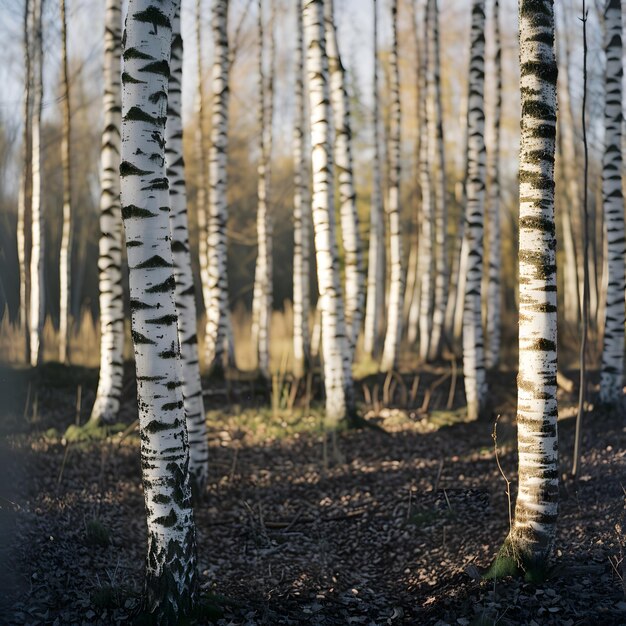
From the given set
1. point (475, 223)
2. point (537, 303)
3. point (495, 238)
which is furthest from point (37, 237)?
point (537, 303)

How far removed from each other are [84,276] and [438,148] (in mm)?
16512

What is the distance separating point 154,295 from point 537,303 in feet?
8.39

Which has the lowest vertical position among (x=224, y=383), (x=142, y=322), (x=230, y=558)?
(x=230, y=558)

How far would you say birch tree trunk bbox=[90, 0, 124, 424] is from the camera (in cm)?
882

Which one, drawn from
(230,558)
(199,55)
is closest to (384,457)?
(230,558)

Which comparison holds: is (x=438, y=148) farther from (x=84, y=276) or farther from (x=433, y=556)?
(x=84, y=276)

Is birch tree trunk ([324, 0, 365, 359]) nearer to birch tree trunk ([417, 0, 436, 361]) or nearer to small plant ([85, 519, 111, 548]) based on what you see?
birch tree trunk ([417, 0, 436, 361])

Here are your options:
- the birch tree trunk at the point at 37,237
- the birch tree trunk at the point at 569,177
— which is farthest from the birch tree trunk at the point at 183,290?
the birch tree trunk at the point at 569,177

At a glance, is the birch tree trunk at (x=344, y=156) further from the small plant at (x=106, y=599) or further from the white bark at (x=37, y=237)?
the small plant at (x=106, y=599)

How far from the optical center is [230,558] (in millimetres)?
5715

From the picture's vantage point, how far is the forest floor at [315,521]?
4.39m

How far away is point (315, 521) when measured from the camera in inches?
256

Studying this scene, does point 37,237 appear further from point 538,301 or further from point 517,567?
point 517,567

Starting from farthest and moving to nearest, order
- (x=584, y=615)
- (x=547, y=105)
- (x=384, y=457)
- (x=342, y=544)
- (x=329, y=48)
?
(x=329, y=48) < (x=384, y=457) < (x=342, y=544) < (x=547, y=105) < (x=584, y=615)
